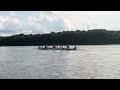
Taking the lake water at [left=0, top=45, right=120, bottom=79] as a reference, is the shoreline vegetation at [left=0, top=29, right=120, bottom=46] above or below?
above

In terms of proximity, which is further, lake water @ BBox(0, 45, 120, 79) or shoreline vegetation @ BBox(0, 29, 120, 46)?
shoreline vegetation @ BBox(0, 29, 120, 46)

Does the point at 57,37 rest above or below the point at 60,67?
above

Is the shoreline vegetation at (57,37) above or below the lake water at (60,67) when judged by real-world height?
above

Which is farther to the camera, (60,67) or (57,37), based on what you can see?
(57,37)

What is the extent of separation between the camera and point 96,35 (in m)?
32.9

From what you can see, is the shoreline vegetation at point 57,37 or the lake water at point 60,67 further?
the shoreline vegetation at point 57,37
